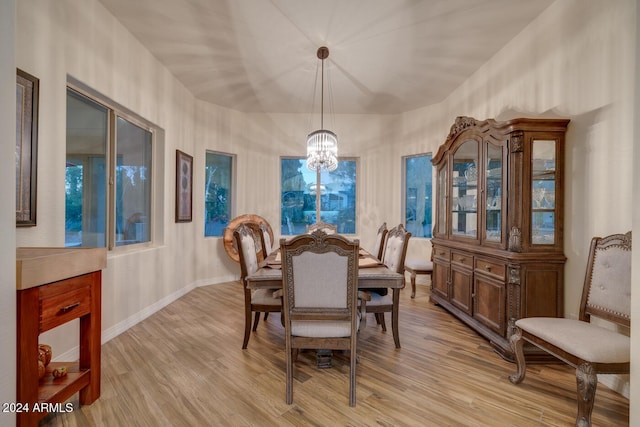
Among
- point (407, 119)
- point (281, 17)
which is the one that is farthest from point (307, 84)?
point (407, 119)

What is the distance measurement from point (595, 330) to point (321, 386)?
67.5 inches

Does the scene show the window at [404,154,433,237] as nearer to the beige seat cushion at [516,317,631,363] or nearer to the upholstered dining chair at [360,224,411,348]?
the upholstered dining chair at [360,224,411,348]

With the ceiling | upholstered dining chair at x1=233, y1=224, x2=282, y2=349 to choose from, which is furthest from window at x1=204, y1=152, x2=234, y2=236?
upholstered dining chair at x1=233, y1=224, x2=282, y2=349

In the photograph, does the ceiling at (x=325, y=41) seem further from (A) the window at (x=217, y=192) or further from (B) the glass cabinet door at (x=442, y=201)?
(B) the glass cabinet door at (x=442, y=201)

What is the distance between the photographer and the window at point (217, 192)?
194 inches

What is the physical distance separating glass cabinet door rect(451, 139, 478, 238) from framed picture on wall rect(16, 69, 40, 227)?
3.55 m

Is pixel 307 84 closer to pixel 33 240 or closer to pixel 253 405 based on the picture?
pixel 33 240

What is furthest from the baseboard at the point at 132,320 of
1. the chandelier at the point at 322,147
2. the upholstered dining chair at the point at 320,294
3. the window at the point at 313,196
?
the chandelier at the point at 322,147

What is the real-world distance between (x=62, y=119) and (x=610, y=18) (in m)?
3.99

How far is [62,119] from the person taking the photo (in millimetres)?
2172

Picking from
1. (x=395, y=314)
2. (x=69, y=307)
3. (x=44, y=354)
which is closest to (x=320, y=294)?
(x=395, y=314)

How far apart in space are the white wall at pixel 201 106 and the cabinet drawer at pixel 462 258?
76 centimetres

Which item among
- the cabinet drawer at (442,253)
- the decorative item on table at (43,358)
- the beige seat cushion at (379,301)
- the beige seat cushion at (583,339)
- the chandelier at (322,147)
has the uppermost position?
the chandelier at (322,147)

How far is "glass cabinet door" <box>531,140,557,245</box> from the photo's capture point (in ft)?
7.91
